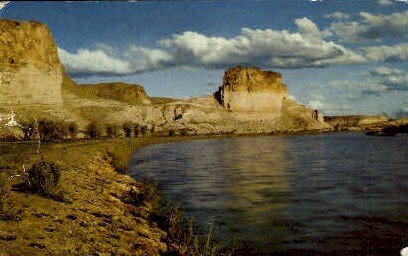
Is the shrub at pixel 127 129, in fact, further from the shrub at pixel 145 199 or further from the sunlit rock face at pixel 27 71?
the shrub at pixel 145 199

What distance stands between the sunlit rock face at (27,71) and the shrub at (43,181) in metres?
81.8

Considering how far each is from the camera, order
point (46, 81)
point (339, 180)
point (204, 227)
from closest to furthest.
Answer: point (204, 227), point (339, 180), point (46, 81)

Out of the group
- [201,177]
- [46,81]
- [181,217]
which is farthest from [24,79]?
[181,217]

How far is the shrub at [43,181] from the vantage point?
605 inches

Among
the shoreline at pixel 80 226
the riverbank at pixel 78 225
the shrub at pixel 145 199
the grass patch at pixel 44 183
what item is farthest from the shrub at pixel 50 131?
the shoreline at pixel 80 226

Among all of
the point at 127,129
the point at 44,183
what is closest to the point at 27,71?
the point at 127,129

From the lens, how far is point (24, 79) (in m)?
104

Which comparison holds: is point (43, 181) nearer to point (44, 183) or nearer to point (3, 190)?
point (44, 183)

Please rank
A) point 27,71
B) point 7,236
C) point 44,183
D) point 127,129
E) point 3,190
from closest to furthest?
point 7,236 < point 3,190 < point 44,183 < point 27,71 < point 127,129

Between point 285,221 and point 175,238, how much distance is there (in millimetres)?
5528

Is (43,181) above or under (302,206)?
above

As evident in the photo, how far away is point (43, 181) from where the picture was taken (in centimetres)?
1591

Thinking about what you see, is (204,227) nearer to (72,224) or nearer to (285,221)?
(285,221)

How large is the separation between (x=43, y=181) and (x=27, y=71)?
97266 mm
